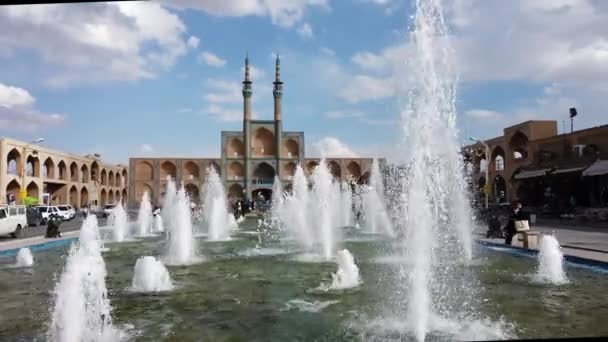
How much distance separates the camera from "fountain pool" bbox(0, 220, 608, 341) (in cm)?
450

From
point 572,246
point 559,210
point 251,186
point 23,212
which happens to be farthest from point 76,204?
point 572,246

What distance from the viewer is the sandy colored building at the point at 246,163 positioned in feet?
163

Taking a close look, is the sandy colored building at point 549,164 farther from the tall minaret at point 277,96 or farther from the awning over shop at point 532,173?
the tall minaret at point 277,96

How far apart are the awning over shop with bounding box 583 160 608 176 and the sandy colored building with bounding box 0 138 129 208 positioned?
27910 millimetres

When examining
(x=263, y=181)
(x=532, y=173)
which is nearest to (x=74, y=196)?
(x=263, y=181)

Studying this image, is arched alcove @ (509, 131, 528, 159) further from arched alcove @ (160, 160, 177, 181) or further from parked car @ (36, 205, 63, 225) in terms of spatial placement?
arched alcove @ (160, 160, 177, 181)

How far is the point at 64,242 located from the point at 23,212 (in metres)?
2.73

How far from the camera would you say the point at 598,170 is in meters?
19.8

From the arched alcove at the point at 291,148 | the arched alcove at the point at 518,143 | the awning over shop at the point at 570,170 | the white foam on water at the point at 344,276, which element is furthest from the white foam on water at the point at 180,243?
the arched alcove at the point at 291,148

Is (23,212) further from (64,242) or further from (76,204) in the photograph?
(76,204)

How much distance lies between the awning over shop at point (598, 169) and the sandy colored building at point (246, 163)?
31928mm

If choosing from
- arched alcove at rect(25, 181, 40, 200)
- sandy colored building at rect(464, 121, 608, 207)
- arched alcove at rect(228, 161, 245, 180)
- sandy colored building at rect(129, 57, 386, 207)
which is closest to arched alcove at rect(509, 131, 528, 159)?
sandy colored building at rect(464, 121, 608, 207)

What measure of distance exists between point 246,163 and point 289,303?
43.9m

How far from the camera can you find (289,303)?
222 inches
